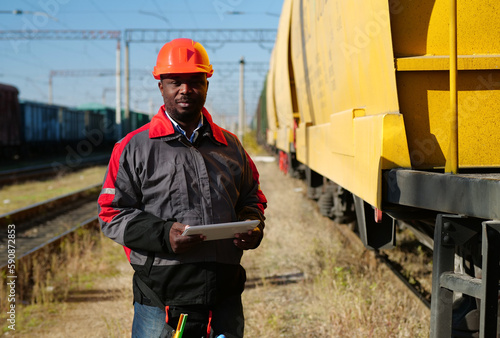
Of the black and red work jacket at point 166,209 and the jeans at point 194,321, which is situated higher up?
the black and red work jacket at point 166,209

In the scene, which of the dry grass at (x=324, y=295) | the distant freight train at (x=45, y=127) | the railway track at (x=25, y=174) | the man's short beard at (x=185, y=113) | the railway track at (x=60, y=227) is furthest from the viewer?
the distant freight train at (x=45, y=127)

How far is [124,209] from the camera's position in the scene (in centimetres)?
227

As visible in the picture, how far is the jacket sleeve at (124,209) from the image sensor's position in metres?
2.19

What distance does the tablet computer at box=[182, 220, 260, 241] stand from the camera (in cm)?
205

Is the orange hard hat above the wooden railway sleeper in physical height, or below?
above

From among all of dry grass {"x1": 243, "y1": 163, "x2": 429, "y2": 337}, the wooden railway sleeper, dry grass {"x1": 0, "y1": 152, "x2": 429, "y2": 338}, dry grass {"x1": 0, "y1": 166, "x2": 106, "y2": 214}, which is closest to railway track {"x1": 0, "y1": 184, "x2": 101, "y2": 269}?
dry grass {"x1": 0, "y1": 152, "x2": 429, "y2": 338}

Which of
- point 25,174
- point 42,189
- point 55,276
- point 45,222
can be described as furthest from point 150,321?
point 25,174

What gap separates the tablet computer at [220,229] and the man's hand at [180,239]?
3 cm

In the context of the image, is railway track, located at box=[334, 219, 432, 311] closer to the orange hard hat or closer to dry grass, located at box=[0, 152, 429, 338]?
dry grass, located at box=[0, 152, 429, 338]

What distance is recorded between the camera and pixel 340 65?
398 centimetres

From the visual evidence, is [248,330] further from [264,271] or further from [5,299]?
[5,299]

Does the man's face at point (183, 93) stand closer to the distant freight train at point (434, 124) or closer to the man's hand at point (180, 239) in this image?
the man's hand at point (180, 239)

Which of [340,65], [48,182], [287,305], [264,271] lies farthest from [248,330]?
[48,182]

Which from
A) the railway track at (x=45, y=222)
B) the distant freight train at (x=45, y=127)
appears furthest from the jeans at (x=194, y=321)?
the distant freight train at (x=45, y=127)
